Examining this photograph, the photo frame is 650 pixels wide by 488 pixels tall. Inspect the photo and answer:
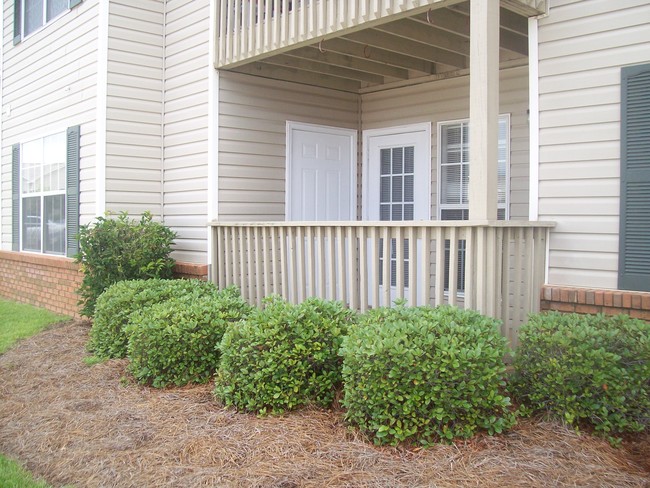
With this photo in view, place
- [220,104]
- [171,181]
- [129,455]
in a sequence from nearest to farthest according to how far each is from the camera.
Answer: [129,455] < [220,104] < [171,181]

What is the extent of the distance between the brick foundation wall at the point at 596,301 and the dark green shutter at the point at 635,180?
9 centimetres

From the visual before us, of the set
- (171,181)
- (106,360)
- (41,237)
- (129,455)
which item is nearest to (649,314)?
(129,455)

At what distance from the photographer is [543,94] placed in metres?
5.23

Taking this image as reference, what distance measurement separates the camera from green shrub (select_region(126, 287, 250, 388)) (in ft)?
17.3

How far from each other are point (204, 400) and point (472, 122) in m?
2.86

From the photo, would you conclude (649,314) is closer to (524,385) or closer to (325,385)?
(524,385)

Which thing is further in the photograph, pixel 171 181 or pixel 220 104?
pixel 171 181

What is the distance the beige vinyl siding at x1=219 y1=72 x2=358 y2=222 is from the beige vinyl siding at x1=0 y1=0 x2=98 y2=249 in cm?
183

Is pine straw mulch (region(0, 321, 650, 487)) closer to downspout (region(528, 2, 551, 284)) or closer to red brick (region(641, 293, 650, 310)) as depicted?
red brick (region(641, 293, 650, 310))

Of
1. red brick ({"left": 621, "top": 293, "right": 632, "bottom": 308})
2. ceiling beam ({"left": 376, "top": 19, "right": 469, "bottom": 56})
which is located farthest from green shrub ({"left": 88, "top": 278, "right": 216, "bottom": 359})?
red brick ({"left": 621, "top": 293, "right": 632, "bottom": 308})

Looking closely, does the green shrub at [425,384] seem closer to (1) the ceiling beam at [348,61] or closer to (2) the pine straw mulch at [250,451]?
(2) the pine straw mulch at [250,451]

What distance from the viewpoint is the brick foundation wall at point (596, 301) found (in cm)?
466

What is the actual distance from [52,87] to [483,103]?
6987 millimetres

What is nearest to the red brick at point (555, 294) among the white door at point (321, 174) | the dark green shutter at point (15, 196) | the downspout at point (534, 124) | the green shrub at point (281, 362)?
the downspout at point (534, 124)
